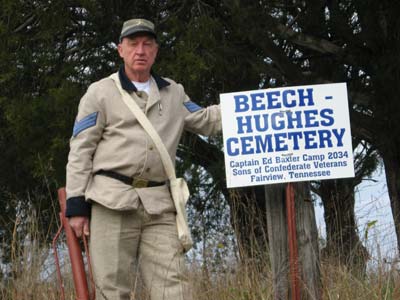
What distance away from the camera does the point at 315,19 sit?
32.7 ft

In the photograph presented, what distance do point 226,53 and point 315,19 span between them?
3.45 feet

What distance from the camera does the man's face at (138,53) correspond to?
418 centimetres

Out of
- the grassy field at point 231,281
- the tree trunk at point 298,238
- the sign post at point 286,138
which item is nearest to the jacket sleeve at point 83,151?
the sign post at point 286,138

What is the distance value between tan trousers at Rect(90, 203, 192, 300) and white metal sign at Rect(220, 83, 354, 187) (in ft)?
1.52

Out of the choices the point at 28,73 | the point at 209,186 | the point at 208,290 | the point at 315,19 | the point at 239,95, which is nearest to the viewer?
the point at 239,95

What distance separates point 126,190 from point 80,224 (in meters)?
0.28

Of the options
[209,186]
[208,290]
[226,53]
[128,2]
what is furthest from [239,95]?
[209,186]

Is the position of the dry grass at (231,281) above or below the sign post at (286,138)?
below

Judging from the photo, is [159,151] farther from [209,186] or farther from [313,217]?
[209,186]

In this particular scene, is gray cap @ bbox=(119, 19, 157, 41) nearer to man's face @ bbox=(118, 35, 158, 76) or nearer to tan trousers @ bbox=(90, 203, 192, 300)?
man's face @ bbox=(118, 35, 158, 76)

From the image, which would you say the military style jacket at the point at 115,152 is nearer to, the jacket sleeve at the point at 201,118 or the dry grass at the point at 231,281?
the jacket sleeve at the point at 201,118

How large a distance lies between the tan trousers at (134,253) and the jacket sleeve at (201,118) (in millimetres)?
513

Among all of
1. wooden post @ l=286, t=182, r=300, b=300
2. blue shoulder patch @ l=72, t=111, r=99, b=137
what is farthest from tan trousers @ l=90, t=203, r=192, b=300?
wooden post @ l=286, t=182, r=300, b=300

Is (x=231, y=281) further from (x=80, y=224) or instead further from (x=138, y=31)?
(x=138, y=31)
